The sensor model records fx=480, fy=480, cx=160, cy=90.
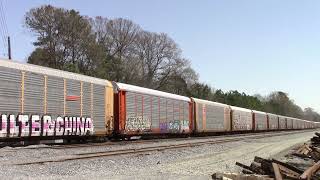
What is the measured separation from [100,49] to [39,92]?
58.8 m

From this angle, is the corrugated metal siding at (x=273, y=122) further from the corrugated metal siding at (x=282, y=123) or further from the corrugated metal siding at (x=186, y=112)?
the corrugated metal siding at (x=186, y=112)

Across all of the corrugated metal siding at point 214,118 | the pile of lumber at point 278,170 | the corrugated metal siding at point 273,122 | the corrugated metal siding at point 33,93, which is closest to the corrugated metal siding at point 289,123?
the corrugated metal siding at point 273,122

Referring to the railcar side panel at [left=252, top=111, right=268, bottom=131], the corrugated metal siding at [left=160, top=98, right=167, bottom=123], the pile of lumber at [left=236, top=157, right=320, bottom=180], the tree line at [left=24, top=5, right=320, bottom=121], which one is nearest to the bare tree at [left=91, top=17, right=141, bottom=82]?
the tree line at [left=24, top=5, right=320, bottom=121]

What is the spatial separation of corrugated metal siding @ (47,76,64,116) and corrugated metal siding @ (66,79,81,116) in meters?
0.57

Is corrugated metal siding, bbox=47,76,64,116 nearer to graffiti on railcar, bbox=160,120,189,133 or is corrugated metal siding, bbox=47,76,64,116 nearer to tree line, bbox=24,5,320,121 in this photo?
graffiti on railcar, bbox=160,120,189,133

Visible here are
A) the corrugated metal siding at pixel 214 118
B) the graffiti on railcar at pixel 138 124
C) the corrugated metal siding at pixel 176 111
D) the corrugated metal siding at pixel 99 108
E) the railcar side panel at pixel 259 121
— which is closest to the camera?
the corrugated metal siding at pixel 99 108

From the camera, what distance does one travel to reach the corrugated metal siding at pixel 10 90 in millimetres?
19172

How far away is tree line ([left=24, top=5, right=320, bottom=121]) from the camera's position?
2795 inches

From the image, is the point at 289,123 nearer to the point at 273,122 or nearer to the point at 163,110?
the point at 273,122

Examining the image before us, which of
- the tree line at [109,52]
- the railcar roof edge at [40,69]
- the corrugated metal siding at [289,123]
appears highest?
the tree line at [109,52]

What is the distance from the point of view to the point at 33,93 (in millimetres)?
21047

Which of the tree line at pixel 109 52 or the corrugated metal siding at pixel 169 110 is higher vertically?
the tree line at pixel 109 52

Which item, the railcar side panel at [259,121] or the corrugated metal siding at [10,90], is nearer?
the corrugated metal siding at [10,90]

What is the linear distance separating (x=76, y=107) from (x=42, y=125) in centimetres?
318
